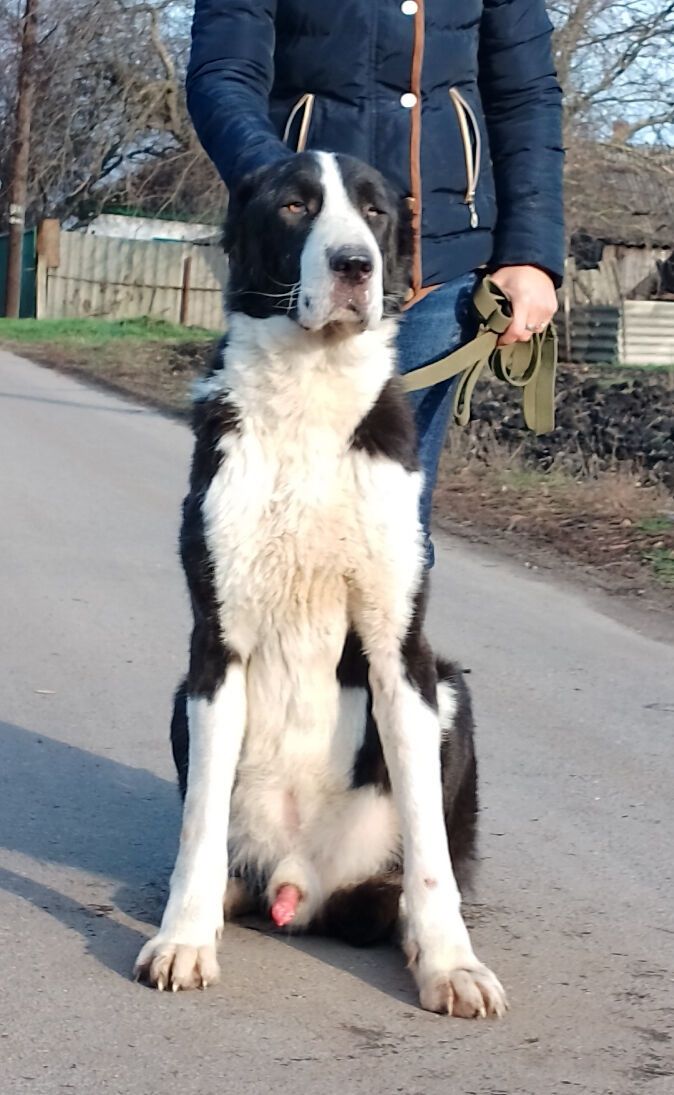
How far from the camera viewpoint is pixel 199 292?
101 feet

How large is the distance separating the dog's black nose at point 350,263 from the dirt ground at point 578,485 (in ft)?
11.5

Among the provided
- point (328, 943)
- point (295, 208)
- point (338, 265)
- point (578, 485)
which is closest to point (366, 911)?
point (328, 943)

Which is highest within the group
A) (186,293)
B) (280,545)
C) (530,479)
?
(186,293)

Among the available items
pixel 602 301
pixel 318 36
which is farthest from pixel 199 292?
pixel 318 36

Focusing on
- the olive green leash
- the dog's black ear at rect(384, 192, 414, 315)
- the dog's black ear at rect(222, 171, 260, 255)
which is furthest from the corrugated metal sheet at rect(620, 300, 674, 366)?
the dog's black ear at rect(222, 171, 260, 255)

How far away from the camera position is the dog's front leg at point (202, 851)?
3143mm

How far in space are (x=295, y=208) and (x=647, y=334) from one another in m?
23.0

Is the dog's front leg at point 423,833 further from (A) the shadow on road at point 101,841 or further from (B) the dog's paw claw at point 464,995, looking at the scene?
(A) the shadow on road at point 101,841

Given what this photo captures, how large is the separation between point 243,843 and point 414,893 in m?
0.46

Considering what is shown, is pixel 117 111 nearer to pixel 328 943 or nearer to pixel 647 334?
pixel 647 334

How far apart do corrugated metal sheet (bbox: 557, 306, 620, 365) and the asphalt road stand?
1757 centimetres

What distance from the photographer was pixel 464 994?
3.06 metres

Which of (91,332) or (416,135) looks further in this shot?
(91,332)

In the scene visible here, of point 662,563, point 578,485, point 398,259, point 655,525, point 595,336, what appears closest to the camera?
point 398,259
